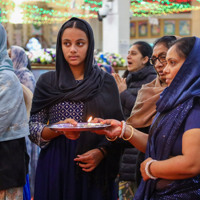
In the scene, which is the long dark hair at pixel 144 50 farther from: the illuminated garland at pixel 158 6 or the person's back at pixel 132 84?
the illuminated garland at pixel 158 6

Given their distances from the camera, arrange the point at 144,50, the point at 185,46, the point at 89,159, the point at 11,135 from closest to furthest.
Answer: the point at 185,46 → the point at 89,159 → the point at 11,135 → the point at 144,50

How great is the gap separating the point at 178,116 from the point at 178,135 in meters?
0.09

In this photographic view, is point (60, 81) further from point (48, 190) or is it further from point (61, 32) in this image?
point (48, 190)

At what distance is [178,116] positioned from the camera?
1712 millimetres

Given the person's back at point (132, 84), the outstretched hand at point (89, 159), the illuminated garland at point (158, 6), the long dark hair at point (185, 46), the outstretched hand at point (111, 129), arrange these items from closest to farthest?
the long dark hair at point (185, 46), the outstretched hand at point (111, 129), the outstretched hand at point (89, 159), the person's back at point (132, 84), the illuminated garland at point (158, 6)

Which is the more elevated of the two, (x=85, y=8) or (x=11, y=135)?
(x=85, y=8)

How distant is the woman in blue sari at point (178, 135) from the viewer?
164 centimetres

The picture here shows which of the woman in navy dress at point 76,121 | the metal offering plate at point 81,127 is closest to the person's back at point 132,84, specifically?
the woman in navy dress at point 76,121

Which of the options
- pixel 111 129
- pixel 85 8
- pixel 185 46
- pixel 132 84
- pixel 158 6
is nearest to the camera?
pixel 185 46

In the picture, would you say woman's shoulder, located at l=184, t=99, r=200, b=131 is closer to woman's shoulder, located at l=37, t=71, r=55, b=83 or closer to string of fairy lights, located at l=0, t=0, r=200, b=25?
woman's shoulder, located at l=37, t=71, r=55, b=83

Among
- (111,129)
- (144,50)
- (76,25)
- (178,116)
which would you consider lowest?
(111,129)

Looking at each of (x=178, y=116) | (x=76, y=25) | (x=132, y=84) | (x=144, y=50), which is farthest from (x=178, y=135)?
(x=144, y=50)

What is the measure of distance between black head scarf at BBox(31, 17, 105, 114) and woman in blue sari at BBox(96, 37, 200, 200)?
607 mm

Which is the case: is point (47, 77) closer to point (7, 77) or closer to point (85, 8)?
point (7, 77)
